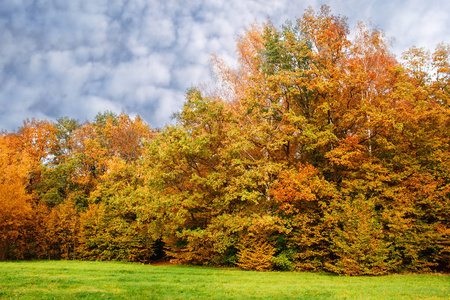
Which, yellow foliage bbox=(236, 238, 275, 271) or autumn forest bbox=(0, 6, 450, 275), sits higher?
autumn forest bbox=(0, 6, 450, 275)

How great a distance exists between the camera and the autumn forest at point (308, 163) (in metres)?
14.9

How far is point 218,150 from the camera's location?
59.0 ft

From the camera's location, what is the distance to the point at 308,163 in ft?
61.6

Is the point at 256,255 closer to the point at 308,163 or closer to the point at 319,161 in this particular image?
the point at 308,163

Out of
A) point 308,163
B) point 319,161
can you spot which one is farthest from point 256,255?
point 319,161

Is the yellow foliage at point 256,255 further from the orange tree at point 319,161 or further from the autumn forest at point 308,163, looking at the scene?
the orange tree at point 319,161

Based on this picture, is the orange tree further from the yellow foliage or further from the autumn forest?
the yellow foliage

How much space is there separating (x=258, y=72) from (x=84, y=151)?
75.5 feet

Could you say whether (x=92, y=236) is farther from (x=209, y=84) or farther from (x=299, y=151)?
(x=299, y=151)

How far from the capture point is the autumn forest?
587 inches

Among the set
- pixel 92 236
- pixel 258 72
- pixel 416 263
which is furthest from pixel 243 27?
pixel 92 236

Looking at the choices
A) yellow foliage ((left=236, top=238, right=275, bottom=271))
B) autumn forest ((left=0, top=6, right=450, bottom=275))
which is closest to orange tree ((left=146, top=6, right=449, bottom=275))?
autumn forest ((left=0, top=6, right=450, bottom=275))

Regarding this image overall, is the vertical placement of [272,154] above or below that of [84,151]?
below

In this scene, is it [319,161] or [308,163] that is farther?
[319,161]
